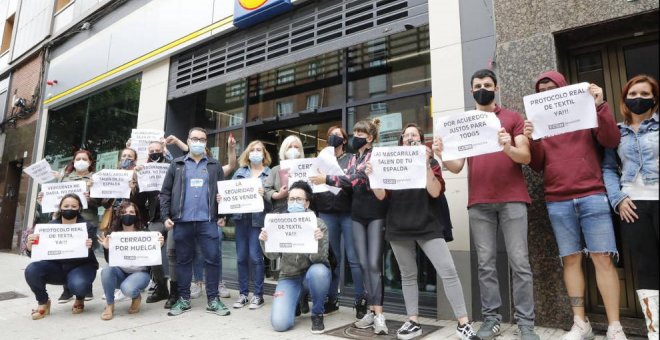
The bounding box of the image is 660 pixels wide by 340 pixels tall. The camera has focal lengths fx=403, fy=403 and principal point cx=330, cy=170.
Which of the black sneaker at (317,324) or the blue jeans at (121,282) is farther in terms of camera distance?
the blue jeans at (121,282)

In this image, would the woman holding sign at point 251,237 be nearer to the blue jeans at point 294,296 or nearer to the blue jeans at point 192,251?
the blue jeans at point 192,251

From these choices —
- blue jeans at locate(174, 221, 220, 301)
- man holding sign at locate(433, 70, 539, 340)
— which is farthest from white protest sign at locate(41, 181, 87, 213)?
man holding sign at locate(433, 70, 539, 340)

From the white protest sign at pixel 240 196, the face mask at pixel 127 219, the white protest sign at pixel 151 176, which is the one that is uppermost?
the white protest sign at pixel 151 176

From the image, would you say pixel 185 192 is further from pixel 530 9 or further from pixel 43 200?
pixel 530 9

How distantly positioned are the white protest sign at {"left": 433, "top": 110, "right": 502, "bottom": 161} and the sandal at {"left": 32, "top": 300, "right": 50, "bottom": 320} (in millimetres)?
4566

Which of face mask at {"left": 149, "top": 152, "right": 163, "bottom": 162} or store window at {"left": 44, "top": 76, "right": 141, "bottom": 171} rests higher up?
store window at {"left": 44, "top": 76, "right": 141, "bottom": 171}

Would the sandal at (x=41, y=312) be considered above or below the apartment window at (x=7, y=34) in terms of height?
below

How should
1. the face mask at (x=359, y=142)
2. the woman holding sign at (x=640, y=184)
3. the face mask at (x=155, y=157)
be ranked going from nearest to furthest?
1. the woman holding sign at (x=640, y=184)
2. the face mask at (x=359, y=142)
3. the face mask at (x=155, y=157)

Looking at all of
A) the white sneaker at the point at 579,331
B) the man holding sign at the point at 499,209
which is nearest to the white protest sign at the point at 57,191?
the man holding sign at the point at 499,209

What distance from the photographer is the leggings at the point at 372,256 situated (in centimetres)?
367

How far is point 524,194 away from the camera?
10.6ft

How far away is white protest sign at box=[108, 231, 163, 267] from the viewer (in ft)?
14.2

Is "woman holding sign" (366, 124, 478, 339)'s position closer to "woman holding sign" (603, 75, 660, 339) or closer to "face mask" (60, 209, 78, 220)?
"woman holding sign" (603, 75, 660, 339)

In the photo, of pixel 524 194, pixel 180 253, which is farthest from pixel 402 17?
pixel 180 253
